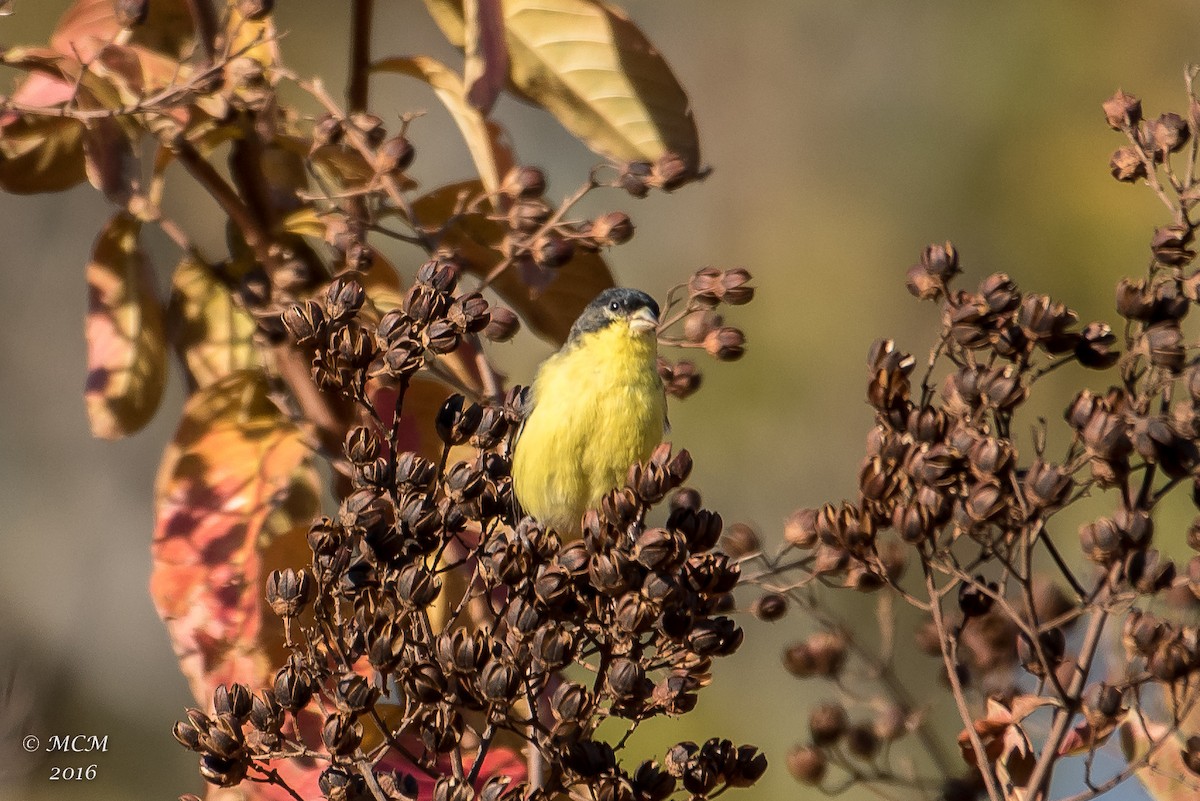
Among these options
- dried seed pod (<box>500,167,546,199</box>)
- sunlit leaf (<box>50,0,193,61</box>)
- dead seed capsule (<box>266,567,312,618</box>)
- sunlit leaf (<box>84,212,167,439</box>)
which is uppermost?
sunlit leaf (<box>50,0,193,61</box>)

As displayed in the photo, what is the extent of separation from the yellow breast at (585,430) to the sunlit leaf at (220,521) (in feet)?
2.05

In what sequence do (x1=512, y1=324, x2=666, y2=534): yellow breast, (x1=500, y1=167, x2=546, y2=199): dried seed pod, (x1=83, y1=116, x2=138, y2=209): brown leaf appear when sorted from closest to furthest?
(x1=83, y1=116, x2=138, y2=209): brown leaf
(x1=500, y1=167, x2=546, y2=199): dried seed pod
(x1=512, y1=324, x2=666, y2=534): yellow breast

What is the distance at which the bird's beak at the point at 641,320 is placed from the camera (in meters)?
2.64

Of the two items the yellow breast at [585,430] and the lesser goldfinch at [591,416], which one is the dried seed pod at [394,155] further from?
the yellow breast at [585,430]

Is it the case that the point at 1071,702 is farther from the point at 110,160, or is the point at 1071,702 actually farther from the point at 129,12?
the point at 129,12

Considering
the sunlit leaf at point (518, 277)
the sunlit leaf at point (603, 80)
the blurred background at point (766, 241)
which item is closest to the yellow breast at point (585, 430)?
the sunlit leaf at point (518, 277)

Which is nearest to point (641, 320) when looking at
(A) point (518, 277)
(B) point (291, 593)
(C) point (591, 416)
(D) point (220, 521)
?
(C) point (591, 416)

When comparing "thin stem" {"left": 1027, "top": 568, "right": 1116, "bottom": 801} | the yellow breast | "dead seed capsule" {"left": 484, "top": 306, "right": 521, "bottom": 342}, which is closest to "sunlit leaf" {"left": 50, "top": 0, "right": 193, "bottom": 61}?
"dead seed capsule" {"left": 484, "top": 306, "right": 521, "bottom": 342}

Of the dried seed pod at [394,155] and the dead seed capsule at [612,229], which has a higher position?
the dried seed pod at [394,155]

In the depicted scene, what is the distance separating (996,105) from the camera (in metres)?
5.66

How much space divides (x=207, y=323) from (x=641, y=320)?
2.91 feet

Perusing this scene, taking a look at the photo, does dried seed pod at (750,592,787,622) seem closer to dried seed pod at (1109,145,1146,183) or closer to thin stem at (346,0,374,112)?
dried seed pod at (1109,145,1146,183)

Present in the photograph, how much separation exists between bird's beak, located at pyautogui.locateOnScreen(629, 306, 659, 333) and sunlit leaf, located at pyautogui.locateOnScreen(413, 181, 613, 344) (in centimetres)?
43

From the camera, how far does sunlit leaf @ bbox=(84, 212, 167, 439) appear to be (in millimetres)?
2031
